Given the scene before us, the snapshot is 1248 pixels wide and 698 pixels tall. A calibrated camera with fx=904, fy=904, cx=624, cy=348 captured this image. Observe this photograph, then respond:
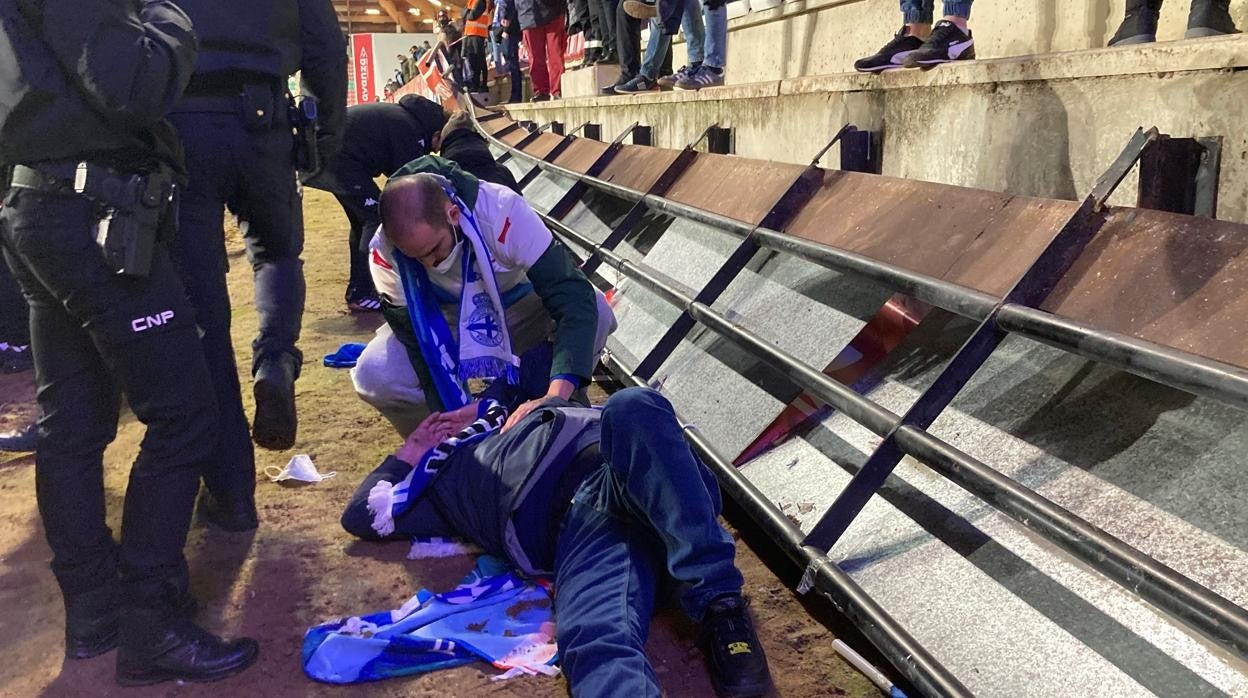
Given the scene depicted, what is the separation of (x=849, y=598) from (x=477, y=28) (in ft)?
46.9

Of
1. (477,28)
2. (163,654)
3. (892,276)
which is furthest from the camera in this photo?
(477,28)

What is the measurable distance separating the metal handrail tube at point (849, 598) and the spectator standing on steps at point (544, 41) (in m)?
9.15

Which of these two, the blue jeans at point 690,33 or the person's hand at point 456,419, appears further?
the blue jeans at point 690,33

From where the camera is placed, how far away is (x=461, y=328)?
3.15 metres

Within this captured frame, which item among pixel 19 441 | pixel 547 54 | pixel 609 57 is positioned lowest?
pixel 19 441

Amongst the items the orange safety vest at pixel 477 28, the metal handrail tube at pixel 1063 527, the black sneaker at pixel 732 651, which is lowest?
the black sneaker at pixel 732 651

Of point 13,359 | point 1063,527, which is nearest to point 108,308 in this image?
point 1063,527

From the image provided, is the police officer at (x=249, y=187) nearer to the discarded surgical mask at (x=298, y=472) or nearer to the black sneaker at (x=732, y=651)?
the discarded surgical mask at (x=298, y=472)

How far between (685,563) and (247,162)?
1864 millimetres

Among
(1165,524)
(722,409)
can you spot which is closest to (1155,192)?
(1165,524)

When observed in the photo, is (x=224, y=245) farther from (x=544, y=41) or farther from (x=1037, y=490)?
(x=544, y=41)

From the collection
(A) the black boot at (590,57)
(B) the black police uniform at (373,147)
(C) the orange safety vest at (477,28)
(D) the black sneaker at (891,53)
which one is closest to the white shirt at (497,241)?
(D) the black sneaker at (891,53)

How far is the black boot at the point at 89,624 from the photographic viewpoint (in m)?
2.32

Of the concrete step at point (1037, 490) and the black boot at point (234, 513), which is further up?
the concrete step at point (1037, 490)
